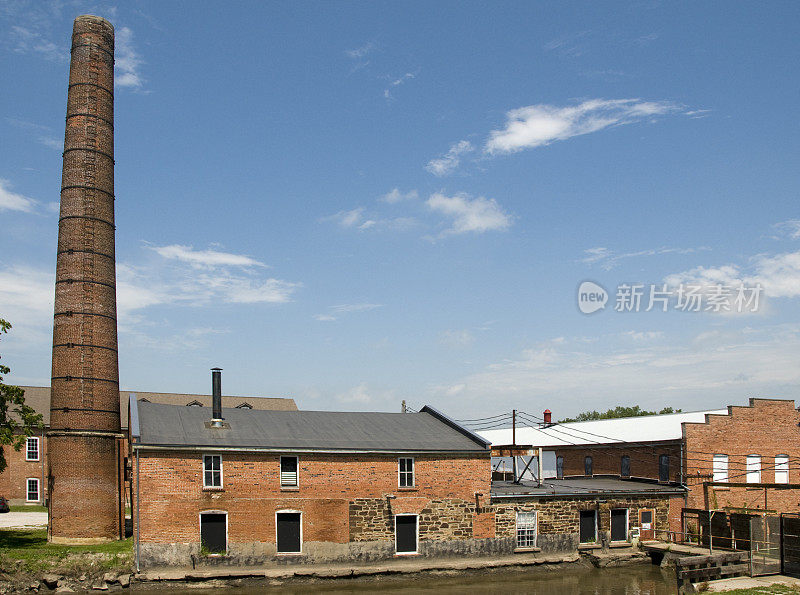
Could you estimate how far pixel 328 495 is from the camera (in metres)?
30.3

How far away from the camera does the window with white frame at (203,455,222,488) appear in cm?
2866

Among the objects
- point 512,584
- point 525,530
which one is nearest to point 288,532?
point 512,584

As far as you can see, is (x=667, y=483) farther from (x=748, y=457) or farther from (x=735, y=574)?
(x=735, y=574)

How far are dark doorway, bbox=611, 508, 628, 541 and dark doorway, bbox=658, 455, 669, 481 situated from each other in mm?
5012

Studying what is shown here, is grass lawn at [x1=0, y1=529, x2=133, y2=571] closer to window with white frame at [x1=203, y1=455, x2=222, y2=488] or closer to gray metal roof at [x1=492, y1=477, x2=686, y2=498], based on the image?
window with white frame at [x1=203, y1=455, x2=222, y2=488]

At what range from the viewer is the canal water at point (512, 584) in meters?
27.7

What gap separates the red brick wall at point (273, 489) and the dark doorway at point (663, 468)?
11.6 meters

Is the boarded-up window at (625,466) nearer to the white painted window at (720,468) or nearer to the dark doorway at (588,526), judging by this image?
the white painted window at (720,468)

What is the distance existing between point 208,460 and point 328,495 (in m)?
5.10

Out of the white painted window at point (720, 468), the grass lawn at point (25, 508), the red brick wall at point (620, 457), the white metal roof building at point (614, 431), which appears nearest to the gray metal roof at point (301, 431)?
the red brick wall at point (620, 457)

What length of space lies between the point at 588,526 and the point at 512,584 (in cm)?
632

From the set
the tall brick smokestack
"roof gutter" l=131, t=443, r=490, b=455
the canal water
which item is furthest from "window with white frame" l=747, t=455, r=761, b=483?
the tall brick smokestack

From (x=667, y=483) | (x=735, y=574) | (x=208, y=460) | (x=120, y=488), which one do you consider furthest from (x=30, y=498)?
(x=735, y=574)

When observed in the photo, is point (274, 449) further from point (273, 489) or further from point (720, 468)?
point (720, 468)
